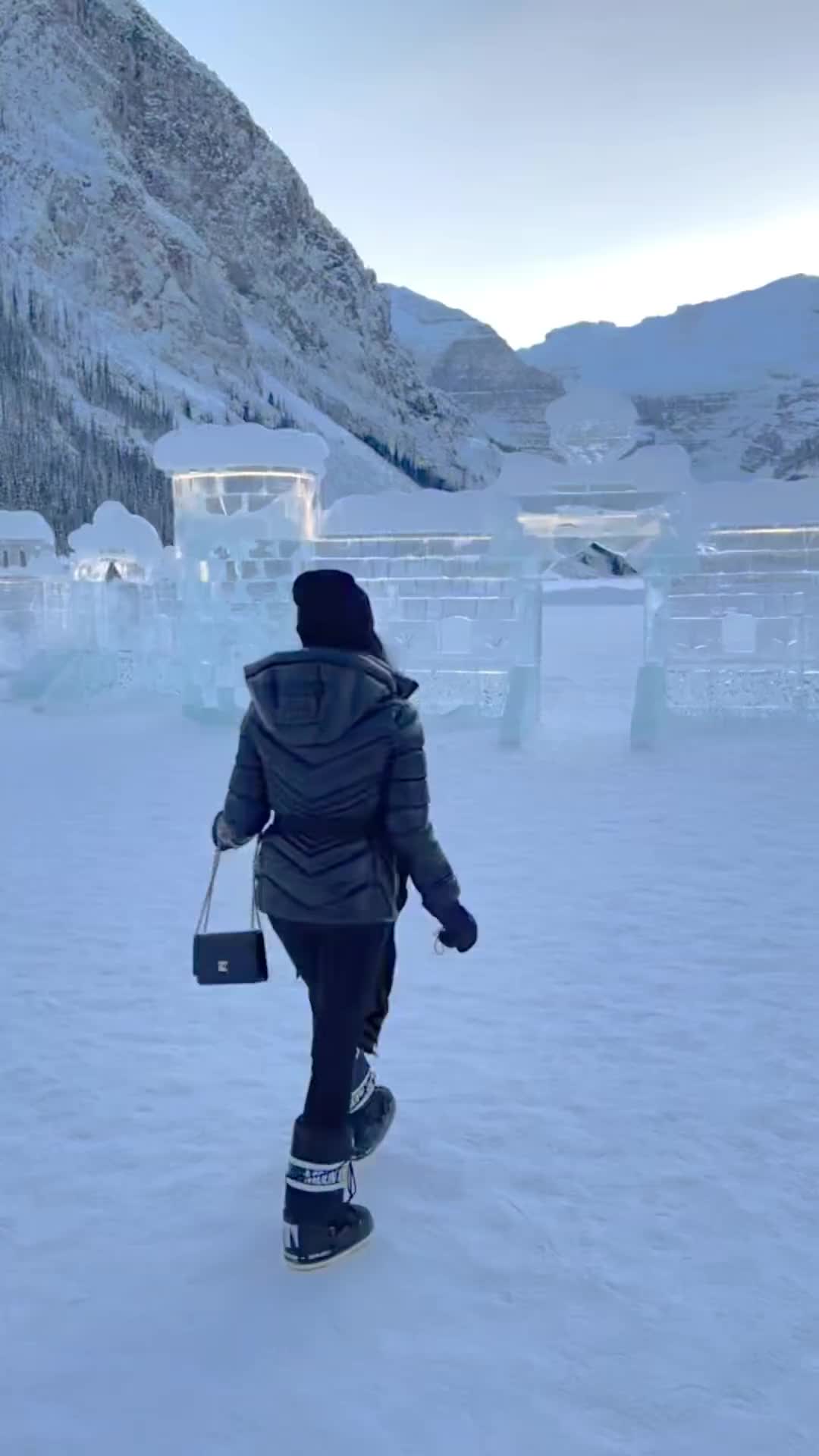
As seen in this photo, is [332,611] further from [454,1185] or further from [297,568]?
[297,568]

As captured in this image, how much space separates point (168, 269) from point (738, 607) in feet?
269

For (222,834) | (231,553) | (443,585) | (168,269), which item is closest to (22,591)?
(231,553)

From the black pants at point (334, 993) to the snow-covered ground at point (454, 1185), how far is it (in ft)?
1.21

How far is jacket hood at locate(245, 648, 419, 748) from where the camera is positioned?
2.20 meters

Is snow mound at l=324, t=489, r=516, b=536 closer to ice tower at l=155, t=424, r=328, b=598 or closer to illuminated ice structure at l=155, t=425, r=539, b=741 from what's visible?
illuminated ice structure at l=155, t=425, r=539, b=741

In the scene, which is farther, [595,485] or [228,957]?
[595,485]

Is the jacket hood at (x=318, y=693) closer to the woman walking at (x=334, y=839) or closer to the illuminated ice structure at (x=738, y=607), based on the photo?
the woman walking at (x=334, y=839)

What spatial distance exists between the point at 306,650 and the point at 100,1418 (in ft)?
4.84

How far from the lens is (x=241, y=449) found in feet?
34.9

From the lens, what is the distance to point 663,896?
501 centimetres

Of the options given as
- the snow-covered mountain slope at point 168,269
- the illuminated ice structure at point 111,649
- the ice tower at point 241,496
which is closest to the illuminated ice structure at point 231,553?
the ice tower at point 241,496

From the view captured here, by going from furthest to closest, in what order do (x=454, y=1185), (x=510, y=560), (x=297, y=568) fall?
1. (x=297, y=568)
2. (x=510, y=560)
3. (x=454, y=1185)

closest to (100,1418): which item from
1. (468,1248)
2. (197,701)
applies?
(468,1248)

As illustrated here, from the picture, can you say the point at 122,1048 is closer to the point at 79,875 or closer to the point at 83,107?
the point at 79,875
